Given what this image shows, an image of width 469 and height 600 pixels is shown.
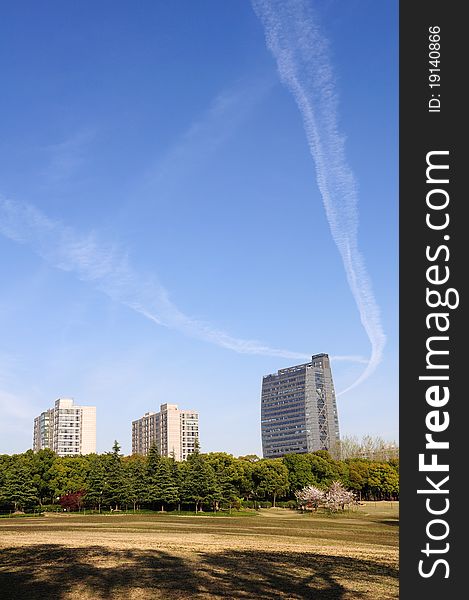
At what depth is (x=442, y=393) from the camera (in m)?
6.35

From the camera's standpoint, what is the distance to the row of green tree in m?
75.9

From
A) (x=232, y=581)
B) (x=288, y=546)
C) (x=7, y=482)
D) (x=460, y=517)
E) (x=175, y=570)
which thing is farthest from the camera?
(x=7, y=482)

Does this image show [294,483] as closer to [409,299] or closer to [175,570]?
[175,570]

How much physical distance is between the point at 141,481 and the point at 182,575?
5649 cm

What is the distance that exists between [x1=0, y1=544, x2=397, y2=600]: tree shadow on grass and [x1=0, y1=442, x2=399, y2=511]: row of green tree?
47132 millimetres

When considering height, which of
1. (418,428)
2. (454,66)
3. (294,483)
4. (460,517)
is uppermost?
(454,66)

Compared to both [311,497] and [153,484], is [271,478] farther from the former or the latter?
[153,484]

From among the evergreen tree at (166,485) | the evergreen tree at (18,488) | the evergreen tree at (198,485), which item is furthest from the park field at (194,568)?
the evergreen tree at (18,488)

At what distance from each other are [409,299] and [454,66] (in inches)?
103

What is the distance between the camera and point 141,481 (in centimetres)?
7712

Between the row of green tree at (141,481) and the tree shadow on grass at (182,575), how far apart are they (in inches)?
1856

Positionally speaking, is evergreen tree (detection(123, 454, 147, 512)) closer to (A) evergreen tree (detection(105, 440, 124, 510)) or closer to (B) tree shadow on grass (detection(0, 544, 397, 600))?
(A) evergreen tree (detection(105, 440, 124, 510))

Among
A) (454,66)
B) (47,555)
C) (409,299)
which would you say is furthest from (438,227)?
(47,555)

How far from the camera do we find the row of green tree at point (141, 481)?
75938 millimetres
